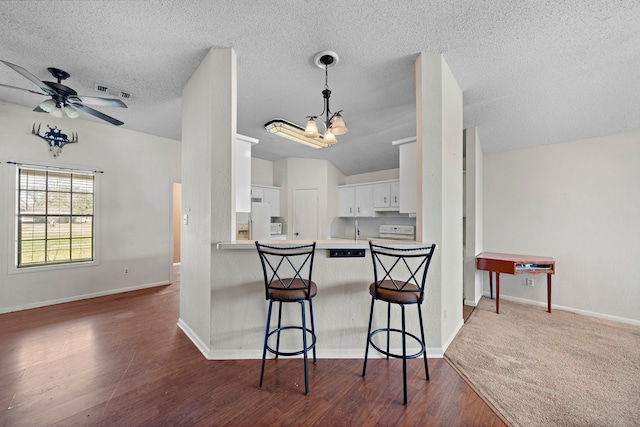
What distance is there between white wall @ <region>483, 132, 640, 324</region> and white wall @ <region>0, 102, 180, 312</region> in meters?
5.60

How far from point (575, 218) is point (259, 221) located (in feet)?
15.9

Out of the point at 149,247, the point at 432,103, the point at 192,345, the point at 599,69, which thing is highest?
the point at 599,69

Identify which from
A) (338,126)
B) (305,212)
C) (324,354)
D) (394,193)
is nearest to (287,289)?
(324,354)

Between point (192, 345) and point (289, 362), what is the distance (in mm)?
1016

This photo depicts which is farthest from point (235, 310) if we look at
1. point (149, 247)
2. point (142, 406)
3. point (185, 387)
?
point (149, 247)

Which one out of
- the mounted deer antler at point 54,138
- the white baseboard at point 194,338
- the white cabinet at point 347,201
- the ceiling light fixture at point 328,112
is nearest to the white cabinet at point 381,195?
the white cabinet at point 347,201

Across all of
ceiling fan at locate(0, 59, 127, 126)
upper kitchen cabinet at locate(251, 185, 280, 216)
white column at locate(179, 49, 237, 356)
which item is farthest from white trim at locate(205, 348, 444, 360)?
upper kitchen cabinet at locate(251, 185, 280, 216)

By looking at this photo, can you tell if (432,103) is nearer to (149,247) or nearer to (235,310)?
(235,310)

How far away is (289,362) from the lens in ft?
7.04

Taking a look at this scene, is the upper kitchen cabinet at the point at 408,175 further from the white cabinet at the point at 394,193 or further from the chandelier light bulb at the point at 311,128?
the white cabinet at the point at 394,193

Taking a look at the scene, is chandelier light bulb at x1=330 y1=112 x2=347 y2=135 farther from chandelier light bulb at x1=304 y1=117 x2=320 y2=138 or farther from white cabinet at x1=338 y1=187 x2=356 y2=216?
white cabinet at x1=338 y1=187 x2=356 y2=216

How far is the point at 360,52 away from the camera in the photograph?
2.22 metres

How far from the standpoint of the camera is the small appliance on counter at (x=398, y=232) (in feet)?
15.1

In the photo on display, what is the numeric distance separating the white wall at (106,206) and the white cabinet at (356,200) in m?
3.36
